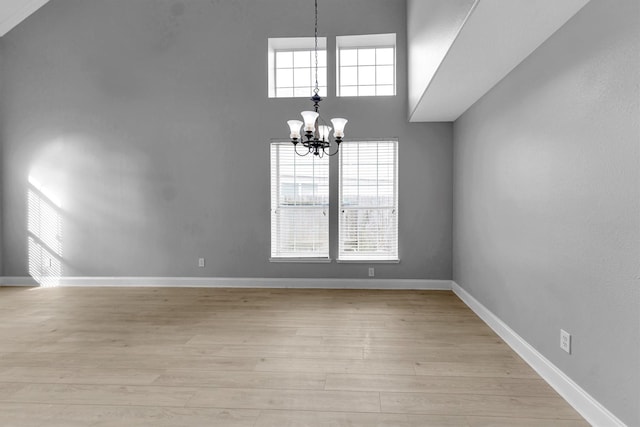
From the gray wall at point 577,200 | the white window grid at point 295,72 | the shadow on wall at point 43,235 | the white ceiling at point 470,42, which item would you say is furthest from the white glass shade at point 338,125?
the shadow on wall at point 43,235

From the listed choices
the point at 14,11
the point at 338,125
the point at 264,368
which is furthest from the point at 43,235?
the point at 338,125

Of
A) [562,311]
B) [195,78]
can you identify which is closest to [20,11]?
[195,78]

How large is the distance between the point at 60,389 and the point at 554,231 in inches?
135

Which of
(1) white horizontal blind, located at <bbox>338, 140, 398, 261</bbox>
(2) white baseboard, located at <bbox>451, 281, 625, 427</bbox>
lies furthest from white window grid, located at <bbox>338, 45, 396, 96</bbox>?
(2) white baseboard, located at <bbox>451, 281, 625, 427</bbox>

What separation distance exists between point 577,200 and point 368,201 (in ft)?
10.0

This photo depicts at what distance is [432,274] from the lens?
4.88m

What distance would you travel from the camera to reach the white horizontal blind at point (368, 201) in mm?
4965

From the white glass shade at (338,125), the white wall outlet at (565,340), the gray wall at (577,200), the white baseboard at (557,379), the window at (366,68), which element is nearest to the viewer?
the gray wall at (577,200)

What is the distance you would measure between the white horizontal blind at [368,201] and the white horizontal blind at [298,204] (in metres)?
0.28

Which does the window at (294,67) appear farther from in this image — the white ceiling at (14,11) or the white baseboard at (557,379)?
the white baseboard at (557,379)

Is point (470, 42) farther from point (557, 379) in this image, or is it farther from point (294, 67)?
point (294, 67)

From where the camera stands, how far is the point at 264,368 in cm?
253

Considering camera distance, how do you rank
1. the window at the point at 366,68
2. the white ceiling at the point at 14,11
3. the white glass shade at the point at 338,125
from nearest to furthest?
the white glass shade at the point at 338,125 < the white ceiling at the point at 14,11 < the window at the point at 366,68

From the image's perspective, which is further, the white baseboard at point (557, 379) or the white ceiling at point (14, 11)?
the white ceiling at point (14, 11)
